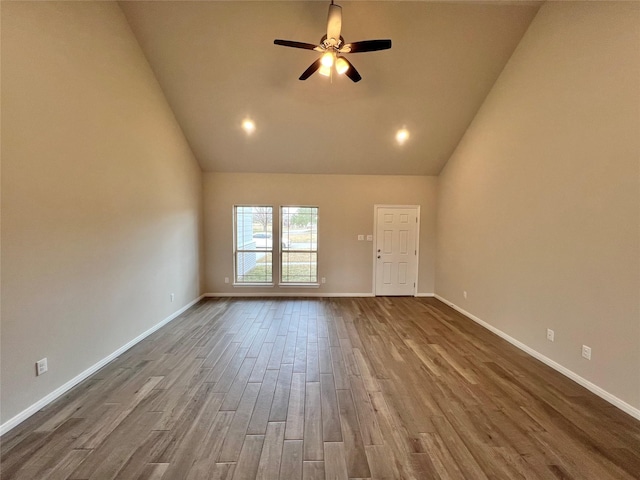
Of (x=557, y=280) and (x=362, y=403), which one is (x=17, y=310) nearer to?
(x=362, y=403)

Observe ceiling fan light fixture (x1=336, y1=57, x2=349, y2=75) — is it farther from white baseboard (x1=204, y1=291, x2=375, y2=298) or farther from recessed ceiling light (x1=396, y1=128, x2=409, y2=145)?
white baseboard (x1=204, y1=291, x2=375, y2=298)

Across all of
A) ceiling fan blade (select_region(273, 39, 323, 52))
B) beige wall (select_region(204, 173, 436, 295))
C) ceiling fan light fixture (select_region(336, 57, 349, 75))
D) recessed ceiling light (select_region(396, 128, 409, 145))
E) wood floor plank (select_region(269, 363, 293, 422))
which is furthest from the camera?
beige wall (select_region(204, 173, 436, 295))

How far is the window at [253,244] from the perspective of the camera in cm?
600

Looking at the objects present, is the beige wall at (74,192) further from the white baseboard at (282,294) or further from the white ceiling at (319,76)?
the white baseboard at (282,294)

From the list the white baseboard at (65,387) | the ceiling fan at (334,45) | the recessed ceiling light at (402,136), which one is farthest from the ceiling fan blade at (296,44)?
the white baseboard at (65,387)

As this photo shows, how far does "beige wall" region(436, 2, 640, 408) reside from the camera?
7.82 feet

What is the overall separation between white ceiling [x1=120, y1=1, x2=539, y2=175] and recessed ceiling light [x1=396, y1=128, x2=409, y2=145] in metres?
0.10

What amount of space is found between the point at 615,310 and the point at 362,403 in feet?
7.68

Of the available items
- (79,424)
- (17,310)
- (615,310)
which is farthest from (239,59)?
(615,310)

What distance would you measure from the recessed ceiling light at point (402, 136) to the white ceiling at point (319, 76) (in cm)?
10

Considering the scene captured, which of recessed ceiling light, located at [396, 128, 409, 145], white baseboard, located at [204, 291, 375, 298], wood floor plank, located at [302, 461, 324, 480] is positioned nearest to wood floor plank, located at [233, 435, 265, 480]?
wood floor plank, located at [302, 461, 324, 480]

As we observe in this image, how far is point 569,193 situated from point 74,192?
4.84 m

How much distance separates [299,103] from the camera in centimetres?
436

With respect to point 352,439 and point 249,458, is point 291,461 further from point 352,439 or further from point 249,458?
point 352,439
